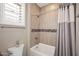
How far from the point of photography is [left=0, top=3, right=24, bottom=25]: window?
1.32m

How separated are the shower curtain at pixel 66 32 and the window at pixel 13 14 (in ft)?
1.69

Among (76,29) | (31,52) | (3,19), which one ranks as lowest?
(31,52)

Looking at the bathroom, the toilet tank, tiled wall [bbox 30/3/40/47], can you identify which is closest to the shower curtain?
the bathroom

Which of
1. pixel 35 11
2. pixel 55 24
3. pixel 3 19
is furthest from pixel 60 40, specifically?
pixel 3 19

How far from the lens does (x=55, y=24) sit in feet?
4.39

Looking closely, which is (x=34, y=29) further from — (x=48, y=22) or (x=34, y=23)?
(x=48, y=22)

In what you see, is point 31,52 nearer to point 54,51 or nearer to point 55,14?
point 54,51

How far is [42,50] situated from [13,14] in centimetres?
61

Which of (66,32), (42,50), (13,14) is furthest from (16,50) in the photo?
(66,32)

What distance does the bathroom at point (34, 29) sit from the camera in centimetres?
128

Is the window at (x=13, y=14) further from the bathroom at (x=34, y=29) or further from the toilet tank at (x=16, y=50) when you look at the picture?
the toilet tank at (x=16, y=50)

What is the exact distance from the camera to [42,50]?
4.42ft

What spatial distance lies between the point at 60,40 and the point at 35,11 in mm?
508

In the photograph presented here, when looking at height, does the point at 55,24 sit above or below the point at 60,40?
above
